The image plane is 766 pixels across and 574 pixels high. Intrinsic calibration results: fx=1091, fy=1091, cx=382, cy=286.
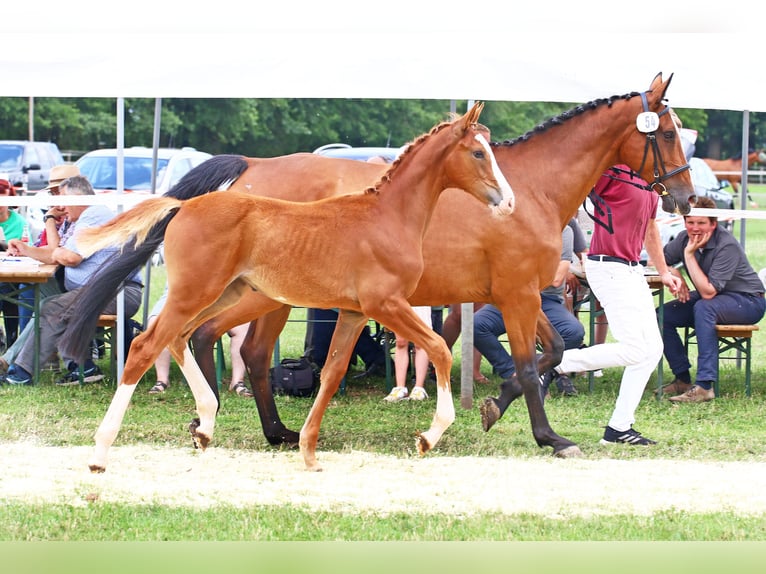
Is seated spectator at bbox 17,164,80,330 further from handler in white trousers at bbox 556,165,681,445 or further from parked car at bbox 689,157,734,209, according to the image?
parked car at bbox 689,157,734,209

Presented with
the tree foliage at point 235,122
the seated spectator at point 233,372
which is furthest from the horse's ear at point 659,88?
the tree foliage at point 235,122

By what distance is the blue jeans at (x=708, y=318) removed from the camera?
812cm

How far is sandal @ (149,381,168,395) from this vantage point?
8133mm

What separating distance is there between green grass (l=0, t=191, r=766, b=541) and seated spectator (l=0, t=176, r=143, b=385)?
0.25 m

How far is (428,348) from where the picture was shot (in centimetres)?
553

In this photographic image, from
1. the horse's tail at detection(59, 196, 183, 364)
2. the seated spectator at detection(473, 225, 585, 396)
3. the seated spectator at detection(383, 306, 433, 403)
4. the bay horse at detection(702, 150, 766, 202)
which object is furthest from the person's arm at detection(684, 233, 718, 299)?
the bay horse at detection(702, 150, 766, 202)

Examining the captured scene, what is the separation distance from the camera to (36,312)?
8.23 metres

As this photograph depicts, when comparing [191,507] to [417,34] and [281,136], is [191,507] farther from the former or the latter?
[281,136]

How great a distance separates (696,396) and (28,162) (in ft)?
61.2

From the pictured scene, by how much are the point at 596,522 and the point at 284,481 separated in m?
1.61

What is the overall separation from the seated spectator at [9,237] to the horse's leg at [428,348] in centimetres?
456

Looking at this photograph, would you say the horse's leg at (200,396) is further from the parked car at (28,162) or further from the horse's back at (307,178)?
the parked car at (28,162)

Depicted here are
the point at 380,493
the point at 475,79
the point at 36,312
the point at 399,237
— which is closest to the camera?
the point at 380,493

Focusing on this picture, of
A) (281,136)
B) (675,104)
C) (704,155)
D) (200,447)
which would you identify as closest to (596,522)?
(200,447)
